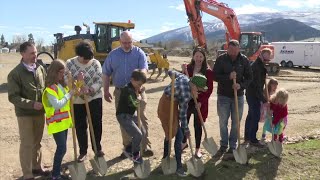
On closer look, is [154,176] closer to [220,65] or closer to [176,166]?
[176,166]

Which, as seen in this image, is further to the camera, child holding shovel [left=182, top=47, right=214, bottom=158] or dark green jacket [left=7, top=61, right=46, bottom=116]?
child holding shovel [left=182, top=47, right=214, bottom=158]

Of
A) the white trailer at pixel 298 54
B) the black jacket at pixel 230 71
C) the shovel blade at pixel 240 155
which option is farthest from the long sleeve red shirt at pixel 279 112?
the white trailer at pixel 298 54

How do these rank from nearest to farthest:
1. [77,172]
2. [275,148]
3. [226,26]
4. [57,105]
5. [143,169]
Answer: [57,105] < [77,172] < [143,169] < [275,148] < [226,26]

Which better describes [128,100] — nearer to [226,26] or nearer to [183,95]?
[183,95]

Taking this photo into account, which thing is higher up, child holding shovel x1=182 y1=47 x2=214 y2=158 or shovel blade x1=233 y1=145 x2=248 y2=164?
child holding shovel x1=182 y1=47 x2=214 y2=158

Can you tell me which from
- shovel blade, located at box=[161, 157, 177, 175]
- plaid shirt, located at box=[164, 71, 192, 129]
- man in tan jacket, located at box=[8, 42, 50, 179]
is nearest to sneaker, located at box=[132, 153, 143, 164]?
shovel blade, located at box=[161, 157, 177, 175]

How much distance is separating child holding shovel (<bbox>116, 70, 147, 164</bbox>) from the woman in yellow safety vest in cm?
72

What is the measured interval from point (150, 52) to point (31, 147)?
15.2m

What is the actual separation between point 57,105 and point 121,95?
0.94 metres

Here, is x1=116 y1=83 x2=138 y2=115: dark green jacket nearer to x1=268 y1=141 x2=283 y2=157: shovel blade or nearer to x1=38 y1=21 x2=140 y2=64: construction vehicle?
x1=268 y1=141 x2=283 y2=157: shovel blade

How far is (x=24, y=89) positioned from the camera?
5094 millimetres

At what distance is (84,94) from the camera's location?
536 cm

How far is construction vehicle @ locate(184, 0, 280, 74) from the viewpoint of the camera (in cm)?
1980

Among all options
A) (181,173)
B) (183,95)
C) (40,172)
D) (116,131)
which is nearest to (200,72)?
(183,95)
